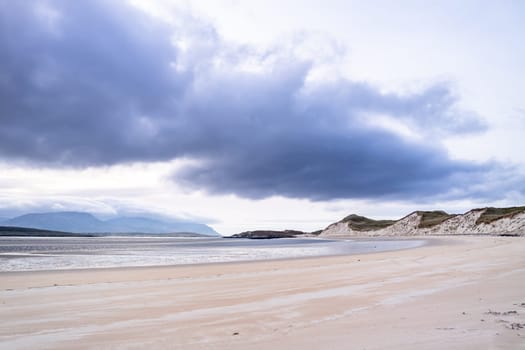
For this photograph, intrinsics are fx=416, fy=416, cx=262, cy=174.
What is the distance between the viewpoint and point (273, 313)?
33.8ft

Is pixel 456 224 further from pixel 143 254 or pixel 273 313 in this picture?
pixel 273 313

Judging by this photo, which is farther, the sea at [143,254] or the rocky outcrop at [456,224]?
the rocky outcrop at [456,224]

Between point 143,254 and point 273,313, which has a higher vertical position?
point 143,254

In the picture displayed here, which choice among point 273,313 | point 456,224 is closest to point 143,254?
point 273,313

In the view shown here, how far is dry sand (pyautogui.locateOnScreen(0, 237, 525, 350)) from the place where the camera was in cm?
759

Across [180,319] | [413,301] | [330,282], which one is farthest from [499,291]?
[180,319]

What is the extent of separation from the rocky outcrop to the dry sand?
10050cm

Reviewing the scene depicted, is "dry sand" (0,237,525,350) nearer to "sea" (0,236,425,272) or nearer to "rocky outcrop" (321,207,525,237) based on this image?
"sea" (0,236,425,272)

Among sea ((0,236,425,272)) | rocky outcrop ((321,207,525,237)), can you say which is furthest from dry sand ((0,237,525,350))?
rocky outcrop ((321,207,525,237))

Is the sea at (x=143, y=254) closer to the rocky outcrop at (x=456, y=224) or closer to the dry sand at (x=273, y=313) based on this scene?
the dry sand at (x=273, y=313)

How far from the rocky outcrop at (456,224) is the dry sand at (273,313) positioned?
3957 inches

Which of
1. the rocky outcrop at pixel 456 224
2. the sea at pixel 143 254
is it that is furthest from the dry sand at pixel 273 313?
the rocky outcrop at pixel 456 224

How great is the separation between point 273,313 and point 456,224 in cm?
13721

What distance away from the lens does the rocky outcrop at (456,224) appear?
108125 mm
